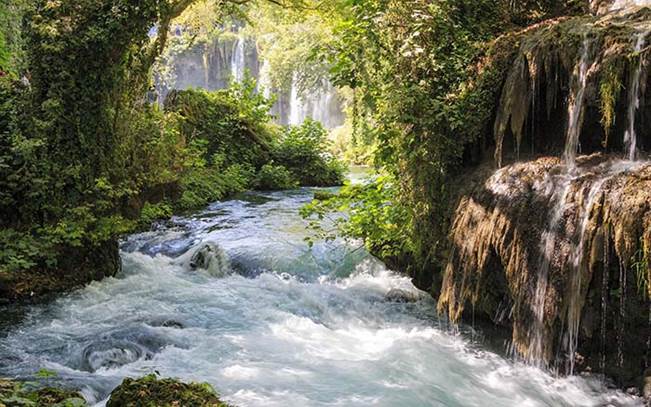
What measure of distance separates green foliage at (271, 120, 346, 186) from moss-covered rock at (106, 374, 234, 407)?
1446 cm

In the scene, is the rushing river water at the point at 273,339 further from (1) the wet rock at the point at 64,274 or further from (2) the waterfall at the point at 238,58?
(2) the waterfall at the point at 238,58

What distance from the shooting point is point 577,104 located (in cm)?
543

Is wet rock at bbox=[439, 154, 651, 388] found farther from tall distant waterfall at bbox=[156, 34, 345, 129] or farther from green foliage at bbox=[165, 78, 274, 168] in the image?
tall distant waterfall at bbox=[156, 34, 345, 129]

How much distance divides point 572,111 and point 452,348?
9.02 ft

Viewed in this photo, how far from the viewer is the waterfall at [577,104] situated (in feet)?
17.5

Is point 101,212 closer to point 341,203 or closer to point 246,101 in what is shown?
point 341,203

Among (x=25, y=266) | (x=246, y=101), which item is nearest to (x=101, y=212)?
(x=25, y=266)

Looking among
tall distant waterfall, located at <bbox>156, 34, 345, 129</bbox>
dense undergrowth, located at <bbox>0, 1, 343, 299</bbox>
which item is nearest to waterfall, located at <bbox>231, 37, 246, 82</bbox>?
tall distant waterfall, located at <bbox>156, 34, 345, 129</bbox>

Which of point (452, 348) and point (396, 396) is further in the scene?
point (452, 348)

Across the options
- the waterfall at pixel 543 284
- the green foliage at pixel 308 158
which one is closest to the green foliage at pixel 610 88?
the waterfall at pixel 543 284

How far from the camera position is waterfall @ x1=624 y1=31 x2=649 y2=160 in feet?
16.5

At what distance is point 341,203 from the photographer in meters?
7.82

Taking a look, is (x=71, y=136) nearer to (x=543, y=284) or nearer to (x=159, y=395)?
(x=159, y=395)

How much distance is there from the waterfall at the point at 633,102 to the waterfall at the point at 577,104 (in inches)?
15.9
